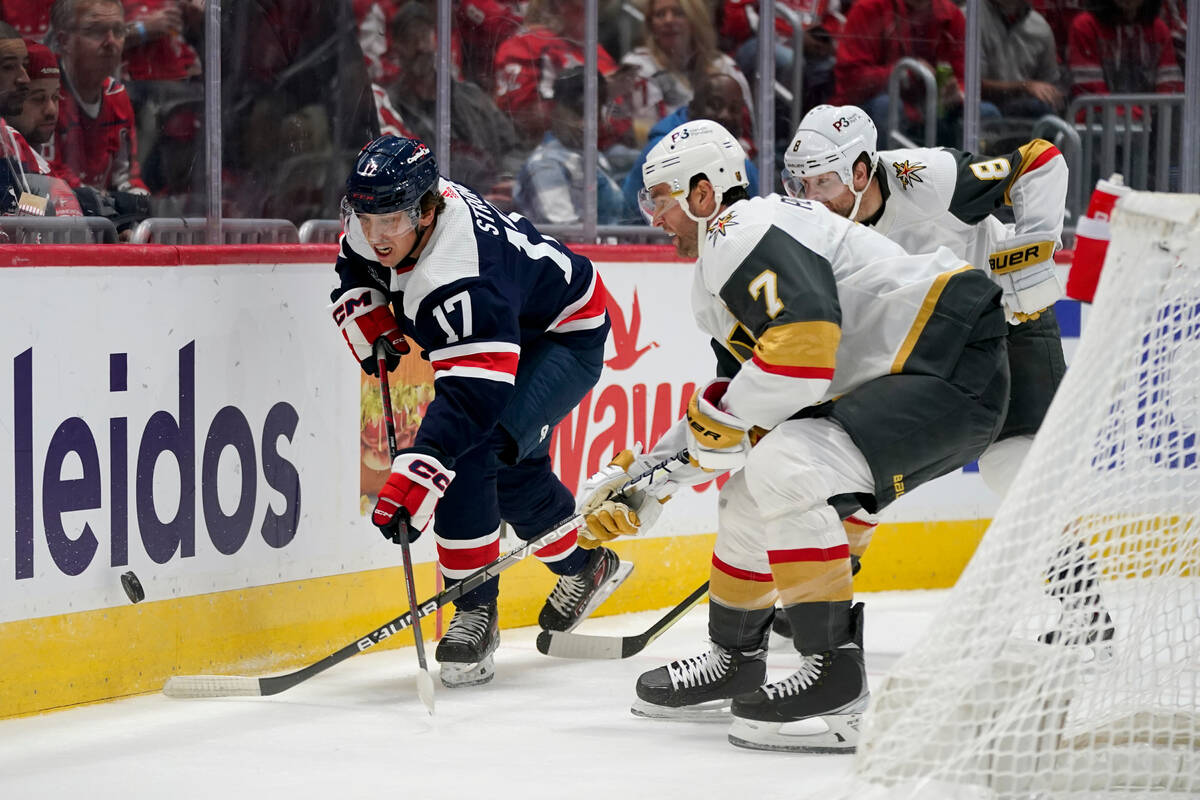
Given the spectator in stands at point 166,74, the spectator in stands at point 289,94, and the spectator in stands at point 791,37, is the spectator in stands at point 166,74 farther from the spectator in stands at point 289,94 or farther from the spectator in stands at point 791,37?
the spectator in stands at point 791,37

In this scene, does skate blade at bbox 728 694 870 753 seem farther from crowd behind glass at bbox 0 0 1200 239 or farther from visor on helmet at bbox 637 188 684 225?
crowd behind glass at bbox 0 0 1200 239

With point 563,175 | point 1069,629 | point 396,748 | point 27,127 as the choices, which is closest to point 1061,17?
point 563,175

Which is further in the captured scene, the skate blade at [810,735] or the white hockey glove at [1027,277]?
the white hockey glove at [1027,277]

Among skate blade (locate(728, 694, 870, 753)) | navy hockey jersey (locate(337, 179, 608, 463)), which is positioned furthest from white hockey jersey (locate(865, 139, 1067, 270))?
skate blade (locate(728, 694, 870, 753))

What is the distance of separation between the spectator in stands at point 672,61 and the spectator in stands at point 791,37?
5cm

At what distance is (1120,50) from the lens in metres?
5.14

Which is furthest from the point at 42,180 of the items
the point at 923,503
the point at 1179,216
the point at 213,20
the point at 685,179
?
the point at 923,503

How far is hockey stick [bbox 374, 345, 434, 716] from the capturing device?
9.81ft

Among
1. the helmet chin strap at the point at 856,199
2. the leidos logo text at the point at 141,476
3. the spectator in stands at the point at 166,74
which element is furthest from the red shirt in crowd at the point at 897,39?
the leidos logo text at the point at 141,476

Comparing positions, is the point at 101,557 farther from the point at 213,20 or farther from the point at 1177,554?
the point at 1177,554

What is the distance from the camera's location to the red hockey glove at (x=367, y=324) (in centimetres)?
331

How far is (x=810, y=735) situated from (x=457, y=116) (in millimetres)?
2016

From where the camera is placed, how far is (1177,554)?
8.30 feet

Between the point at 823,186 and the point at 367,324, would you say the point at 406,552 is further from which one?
the point at 823,186
